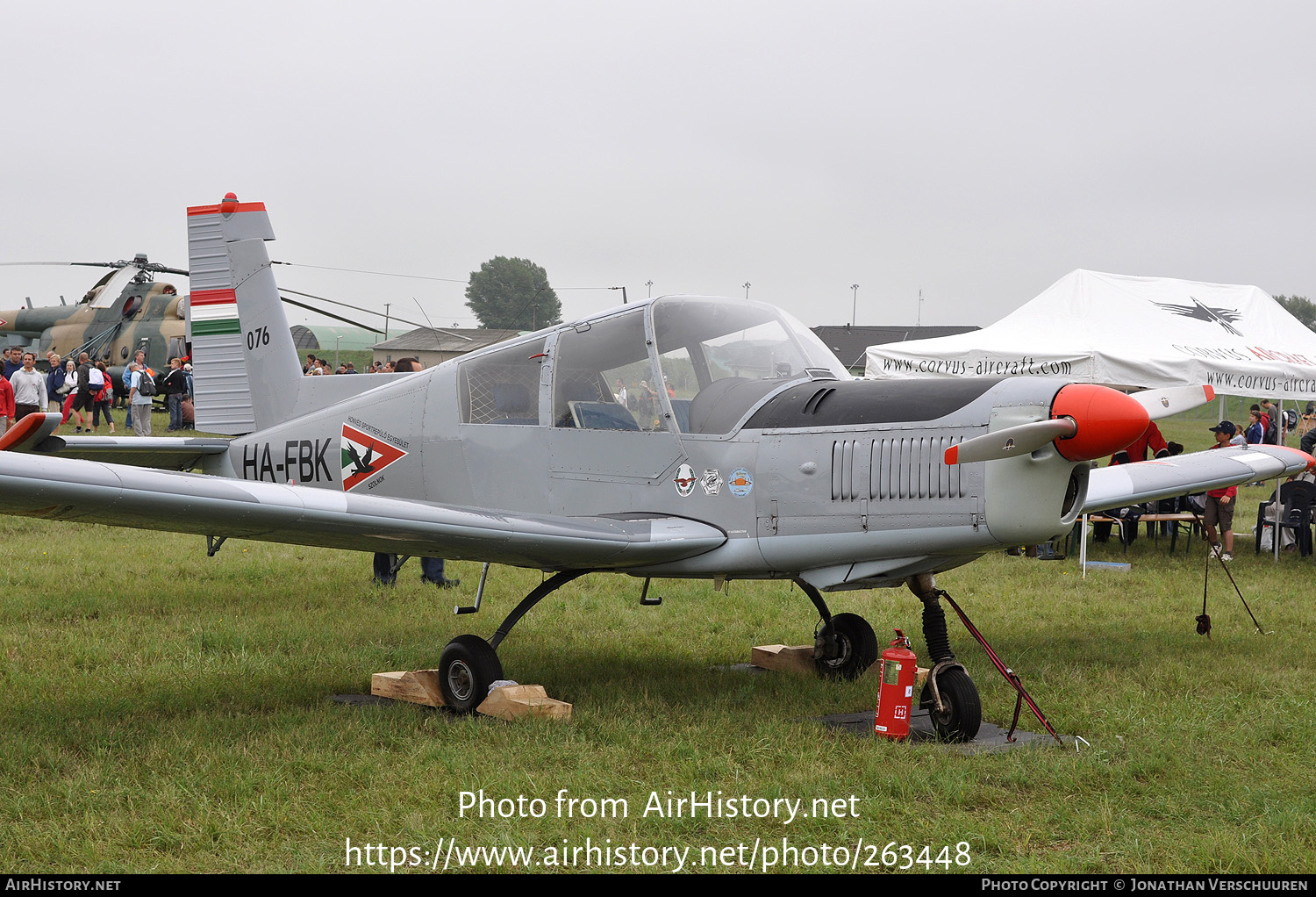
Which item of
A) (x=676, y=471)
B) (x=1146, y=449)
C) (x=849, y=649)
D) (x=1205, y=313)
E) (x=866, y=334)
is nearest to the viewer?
(x=676, y=471)

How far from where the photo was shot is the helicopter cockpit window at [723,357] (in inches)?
227

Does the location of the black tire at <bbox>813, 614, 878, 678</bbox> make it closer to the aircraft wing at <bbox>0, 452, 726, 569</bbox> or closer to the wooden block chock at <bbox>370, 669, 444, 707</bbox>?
the aircraft wing at <bbox>0, 452, 726, 569</bbox>

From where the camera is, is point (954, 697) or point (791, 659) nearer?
point (954, 697)

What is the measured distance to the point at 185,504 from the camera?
14.8ft

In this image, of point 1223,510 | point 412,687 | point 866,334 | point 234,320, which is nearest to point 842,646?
point 412,687

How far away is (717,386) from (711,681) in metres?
1.83

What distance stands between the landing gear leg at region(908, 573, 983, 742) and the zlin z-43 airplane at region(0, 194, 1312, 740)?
0.01 meters

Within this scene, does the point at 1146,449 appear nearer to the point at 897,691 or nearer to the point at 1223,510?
the point at 1223,510

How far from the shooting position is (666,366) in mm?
5902

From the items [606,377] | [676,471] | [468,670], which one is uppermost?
[606,377]

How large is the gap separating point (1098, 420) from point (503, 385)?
3329 mm

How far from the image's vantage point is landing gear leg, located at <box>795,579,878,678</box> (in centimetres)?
673

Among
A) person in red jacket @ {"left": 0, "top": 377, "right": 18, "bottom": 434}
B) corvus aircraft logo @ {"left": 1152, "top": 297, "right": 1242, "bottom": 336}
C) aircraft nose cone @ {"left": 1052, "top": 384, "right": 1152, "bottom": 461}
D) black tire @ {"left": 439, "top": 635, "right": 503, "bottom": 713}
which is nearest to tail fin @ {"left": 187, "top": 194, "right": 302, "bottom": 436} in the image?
black tire @ {"left": 439, "top": 635, "right": 503, "bottom": 713}
